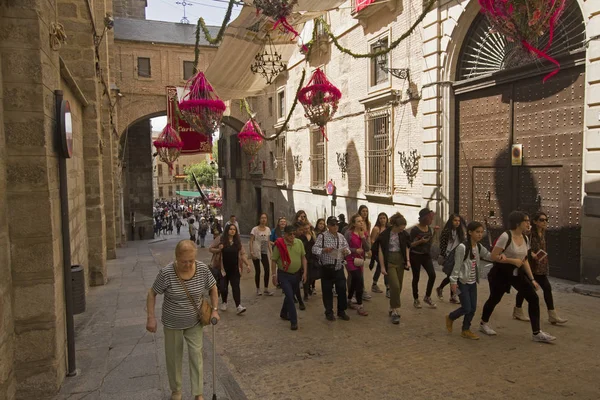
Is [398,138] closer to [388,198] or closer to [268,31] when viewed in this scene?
[388,198]

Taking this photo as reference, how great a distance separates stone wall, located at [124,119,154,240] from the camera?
102 feet

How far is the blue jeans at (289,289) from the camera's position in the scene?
639cm

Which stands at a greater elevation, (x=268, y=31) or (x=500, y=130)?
(x=268, y=31)

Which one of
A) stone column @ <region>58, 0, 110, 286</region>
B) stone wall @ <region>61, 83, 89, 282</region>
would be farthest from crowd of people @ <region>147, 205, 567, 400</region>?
stone column @ <region>58, 0, 110, 286</region>

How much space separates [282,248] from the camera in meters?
6.58

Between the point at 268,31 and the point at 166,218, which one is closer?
the point at 268,31

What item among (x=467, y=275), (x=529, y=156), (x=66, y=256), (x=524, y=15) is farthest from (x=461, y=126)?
(x=66, y=256)

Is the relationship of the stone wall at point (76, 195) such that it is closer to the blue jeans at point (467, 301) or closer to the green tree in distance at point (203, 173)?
the blue jeans at point (467, 301)

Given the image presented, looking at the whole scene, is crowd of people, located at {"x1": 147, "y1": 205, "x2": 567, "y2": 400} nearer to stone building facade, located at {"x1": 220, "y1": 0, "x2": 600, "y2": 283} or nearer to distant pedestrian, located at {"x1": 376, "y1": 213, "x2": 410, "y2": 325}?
distant pedestrian, located at {"x1": 376, "y1": 213, "x2": 410, "y2": 325}

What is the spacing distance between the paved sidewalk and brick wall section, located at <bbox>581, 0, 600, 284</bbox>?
6.77m

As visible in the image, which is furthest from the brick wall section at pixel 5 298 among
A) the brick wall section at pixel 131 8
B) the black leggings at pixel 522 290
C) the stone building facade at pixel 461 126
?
the brick wall section at pixel 131 8

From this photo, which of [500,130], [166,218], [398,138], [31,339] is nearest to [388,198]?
[398,138]

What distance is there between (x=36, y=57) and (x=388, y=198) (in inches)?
438

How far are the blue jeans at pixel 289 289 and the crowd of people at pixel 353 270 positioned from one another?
1 cm
